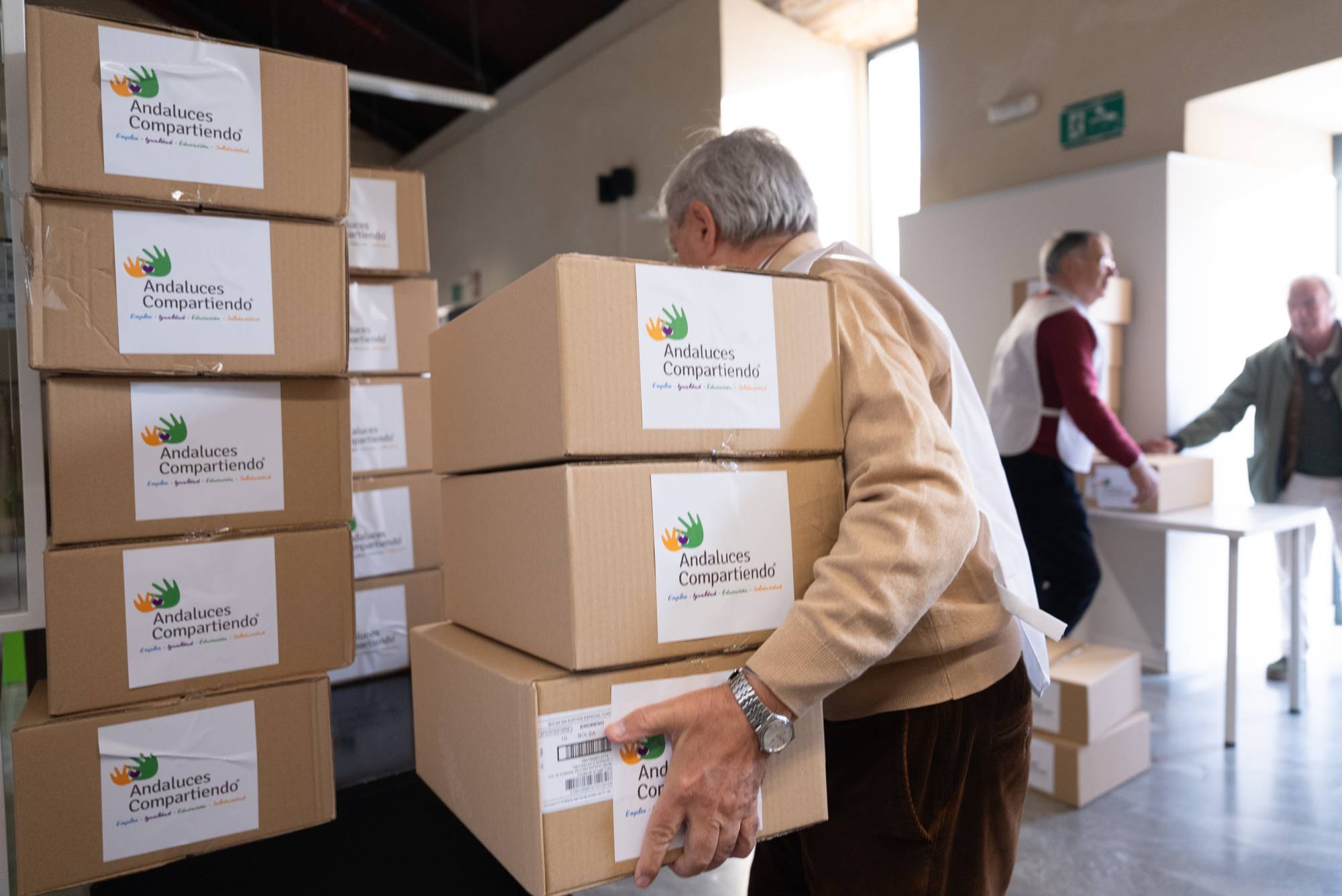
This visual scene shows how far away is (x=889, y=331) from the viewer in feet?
3.04

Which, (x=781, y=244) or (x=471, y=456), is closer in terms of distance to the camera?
(x=471, y=456)

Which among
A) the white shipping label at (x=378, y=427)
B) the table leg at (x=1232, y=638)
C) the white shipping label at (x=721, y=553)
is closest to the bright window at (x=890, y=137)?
the table leg at (x=1232, y=638)

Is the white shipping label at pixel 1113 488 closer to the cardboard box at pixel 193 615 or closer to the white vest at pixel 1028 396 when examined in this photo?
the white vest at pixel 1028 396

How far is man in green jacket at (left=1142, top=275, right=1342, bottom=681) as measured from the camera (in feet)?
10.7

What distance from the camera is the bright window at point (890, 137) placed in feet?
16.7

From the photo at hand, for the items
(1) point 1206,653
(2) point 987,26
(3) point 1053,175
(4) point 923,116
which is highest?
(2) point 987,26

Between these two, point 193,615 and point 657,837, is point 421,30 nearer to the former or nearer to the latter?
point 193,615

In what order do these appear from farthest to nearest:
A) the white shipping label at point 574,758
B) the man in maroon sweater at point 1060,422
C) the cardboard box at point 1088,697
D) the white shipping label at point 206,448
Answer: the man in maroon sweater at point 1060,422 → the cardboard box at point 1088,697 → the white shipping label at point 206,448 → the white shipping label at point 574,758

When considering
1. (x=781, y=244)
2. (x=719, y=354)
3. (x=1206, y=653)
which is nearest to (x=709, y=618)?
(x=719, y=354)

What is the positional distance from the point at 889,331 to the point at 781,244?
22cm

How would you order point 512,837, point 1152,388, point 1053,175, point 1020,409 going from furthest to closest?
1. point 1053,175
2. point 1152,388
3. point 1020,409
4. point 512,837

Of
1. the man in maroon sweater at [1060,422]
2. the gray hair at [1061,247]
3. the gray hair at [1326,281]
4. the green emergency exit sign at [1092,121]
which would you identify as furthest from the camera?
the green emergency exit sign at [1092,121]

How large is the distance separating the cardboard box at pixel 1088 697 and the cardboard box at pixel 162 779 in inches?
73.0

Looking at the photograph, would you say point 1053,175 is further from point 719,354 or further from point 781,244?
point 719,354
